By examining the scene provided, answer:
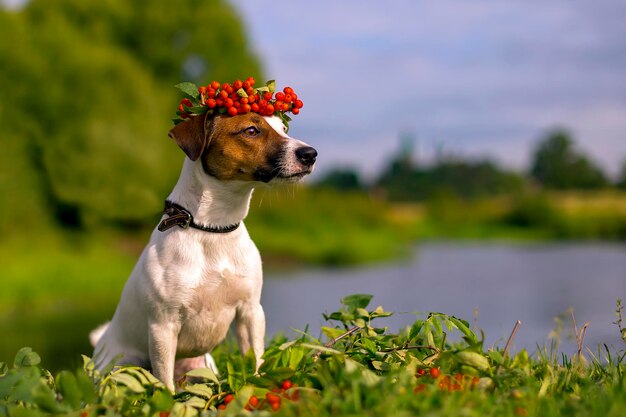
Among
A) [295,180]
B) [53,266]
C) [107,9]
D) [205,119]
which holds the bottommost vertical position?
[53,266]

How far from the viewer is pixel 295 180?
13.7ft

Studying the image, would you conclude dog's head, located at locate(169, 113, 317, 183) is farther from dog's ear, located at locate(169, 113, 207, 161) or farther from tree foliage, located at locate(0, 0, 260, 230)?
tree foliage, located at locate(0, 0, 260, 230)

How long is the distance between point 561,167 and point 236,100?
35573 mm

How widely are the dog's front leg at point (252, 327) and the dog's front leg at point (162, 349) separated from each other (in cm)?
40

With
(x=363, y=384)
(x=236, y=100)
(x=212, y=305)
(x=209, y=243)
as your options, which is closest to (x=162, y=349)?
(x=212, y=305)

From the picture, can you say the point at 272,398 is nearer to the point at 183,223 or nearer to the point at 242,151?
the point at 183,223

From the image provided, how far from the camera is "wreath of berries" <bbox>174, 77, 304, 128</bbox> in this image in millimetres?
4328

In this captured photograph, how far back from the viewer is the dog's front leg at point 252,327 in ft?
14.3

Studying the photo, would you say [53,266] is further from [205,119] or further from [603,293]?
[205,119]

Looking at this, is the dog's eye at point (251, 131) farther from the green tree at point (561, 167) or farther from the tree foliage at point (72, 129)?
the green tree at point (561, 167)

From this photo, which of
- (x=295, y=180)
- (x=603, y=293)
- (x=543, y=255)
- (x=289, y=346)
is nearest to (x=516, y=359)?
(x=289, y=346)

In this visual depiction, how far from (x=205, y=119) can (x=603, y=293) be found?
1384 cm

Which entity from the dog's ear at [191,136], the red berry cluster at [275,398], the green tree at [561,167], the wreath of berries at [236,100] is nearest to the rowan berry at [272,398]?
the red berry cluster at [275,398]

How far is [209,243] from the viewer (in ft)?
14.1
